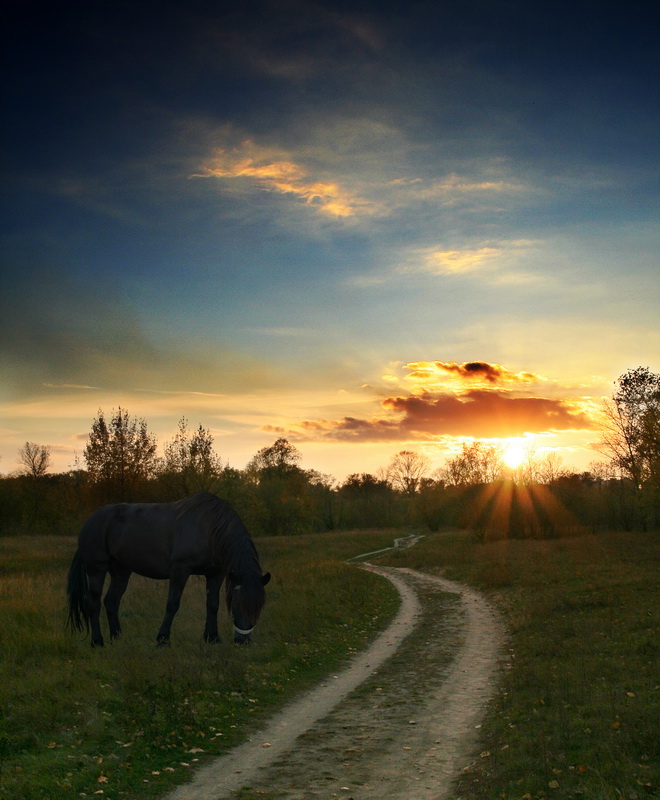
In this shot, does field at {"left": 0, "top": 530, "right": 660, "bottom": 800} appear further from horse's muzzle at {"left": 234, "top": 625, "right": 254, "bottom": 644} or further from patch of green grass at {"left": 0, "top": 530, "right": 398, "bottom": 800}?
horse's muzzle at {"left": 234, "top": 625, "right": 254, "bottom": 644}

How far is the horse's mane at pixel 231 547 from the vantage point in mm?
13078

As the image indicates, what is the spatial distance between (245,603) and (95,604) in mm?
3735

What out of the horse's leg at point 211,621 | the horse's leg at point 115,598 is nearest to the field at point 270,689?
the horse's leg at point 211,621

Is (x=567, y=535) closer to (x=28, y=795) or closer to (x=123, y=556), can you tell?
(x=123, y=556)

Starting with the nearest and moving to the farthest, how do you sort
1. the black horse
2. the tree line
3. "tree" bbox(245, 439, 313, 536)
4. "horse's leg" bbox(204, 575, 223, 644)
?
the black horse, "horse's leg" bbox(204, 575, 223, 644), the tree line, "tree" bbox(245, 439, 313, 536)

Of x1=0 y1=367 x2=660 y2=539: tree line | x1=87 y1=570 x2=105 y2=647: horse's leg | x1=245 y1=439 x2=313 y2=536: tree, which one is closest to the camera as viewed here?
x1=87 y1=570 x2=105 y2=647: horse's leg

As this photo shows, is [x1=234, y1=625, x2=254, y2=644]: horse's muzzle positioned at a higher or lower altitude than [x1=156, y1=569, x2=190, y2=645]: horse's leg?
lower

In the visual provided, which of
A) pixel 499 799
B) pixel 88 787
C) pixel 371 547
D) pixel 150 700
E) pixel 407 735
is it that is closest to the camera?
pixel 499 799

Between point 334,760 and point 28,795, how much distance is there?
11.5 feet

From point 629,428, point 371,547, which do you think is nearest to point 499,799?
point 629,428

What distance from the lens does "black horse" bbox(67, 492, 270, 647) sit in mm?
13195

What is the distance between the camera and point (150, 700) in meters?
9.54

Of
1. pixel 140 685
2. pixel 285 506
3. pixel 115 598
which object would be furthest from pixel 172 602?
pixel 285 506

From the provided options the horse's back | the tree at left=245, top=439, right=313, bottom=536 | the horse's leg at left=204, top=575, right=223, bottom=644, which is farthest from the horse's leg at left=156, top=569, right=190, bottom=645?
the tree at left=245, top=439, right=313, bottom=536
